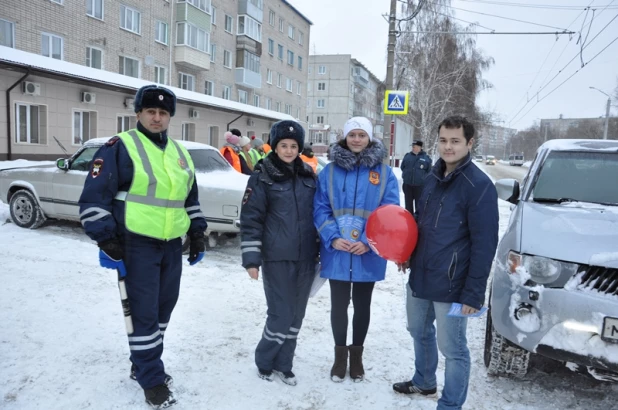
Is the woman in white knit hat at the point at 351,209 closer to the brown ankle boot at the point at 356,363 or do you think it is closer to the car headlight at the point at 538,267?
the brown ankle boot at the point at 356,363

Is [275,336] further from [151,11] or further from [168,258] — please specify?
[151,11]

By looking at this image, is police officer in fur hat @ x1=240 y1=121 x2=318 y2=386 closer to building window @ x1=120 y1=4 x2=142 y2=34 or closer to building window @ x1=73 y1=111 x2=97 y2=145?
building window @ x1=73 y1=111 x2=97 y2=145

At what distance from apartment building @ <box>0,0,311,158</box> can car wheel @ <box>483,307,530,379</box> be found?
14.9 metres

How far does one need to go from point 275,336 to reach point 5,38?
20.1m

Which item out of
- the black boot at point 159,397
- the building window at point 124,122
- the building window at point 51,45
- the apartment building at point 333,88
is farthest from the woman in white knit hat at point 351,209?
the apartment building at point 333,88

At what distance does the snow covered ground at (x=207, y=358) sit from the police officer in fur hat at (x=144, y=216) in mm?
400

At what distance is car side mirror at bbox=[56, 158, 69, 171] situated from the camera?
6.99m

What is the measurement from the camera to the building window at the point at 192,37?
26.7m

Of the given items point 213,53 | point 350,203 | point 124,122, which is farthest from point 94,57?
point 350,203

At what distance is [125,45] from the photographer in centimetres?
2331

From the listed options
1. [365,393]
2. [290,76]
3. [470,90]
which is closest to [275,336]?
[365,393]

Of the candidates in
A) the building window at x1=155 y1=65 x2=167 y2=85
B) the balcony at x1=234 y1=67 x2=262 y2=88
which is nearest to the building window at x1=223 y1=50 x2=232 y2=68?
the balcony at x1=234 y1=67 x2=262 y2=88

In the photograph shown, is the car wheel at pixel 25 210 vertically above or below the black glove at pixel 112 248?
below

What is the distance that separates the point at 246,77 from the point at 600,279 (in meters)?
33.0
